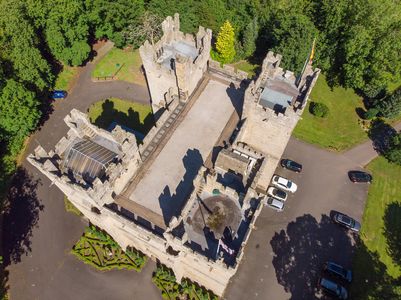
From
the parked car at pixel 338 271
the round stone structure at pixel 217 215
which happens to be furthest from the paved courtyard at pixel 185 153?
the parked car at pixel 338 271

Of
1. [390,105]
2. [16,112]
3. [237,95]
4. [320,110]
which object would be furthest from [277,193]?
[16,112]

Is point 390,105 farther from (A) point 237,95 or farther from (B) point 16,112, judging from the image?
(B) point 16,112

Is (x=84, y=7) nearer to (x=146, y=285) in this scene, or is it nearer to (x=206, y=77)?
(x=206, y=77)

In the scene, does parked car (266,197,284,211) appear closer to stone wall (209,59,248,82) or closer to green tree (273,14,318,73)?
stone wall (209,59,248,82)

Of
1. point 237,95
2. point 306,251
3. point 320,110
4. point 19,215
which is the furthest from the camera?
point 320,110

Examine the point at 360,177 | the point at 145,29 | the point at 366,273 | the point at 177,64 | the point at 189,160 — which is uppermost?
the point at 145,29
